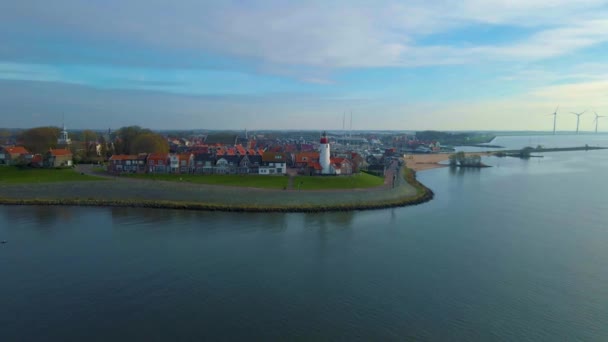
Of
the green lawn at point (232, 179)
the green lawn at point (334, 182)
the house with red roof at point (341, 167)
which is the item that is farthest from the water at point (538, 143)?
the green lawn at point (232, 179)

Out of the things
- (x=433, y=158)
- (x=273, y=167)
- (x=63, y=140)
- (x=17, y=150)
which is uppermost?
(x=63, y=140)

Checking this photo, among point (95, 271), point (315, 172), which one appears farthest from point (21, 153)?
point (95, 271)

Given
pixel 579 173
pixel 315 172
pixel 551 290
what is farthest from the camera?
pixel 579 173

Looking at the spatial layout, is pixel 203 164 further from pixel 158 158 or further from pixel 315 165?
pixel 315 165

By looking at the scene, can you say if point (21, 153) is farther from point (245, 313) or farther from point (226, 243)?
point (245, 313)

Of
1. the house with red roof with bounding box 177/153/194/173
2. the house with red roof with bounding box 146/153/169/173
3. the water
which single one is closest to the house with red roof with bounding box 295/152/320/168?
the house with red roof with bounding box 177/153/194/173

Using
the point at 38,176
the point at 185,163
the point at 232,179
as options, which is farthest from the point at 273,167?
the point at 38,176
